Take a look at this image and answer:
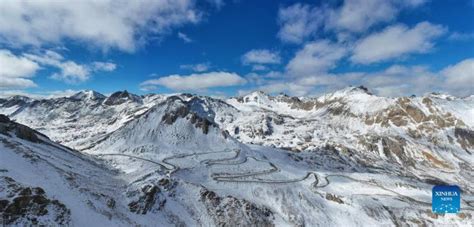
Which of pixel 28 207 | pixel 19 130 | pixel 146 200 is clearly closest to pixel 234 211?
pixel 146 200

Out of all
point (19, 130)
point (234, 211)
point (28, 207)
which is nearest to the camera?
point (28, 207)

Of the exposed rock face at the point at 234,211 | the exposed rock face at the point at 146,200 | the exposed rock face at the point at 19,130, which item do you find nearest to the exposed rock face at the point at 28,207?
the exposed rock face at the point at 146,200

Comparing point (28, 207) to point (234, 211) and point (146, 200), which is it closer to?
point (146, 200)

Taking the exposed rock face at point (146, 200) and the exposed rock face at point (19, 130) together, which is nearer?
the exposed rock face at point (146, 200)

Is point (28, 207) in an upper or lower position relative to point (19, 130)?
lower

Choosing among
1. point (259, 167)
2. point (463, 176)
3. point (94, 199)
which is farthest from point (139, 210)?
point (463, 176)

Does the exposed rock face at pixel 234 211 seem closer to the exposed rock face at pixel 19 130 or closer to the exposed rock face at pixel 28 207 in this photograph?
the exposed rock face at pixel 28 207

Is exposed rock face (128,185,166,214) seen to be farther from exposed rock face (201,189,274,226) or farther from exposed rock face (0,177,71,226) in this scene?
exposed rock face (0,177,71,226)

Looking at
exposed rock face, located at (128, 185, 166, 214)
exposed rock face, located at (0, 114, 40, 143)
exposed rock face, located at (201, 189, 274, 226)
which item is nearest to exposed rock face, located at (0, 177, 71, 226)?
exposed rock face, located at (128, 185, 166, 214)
